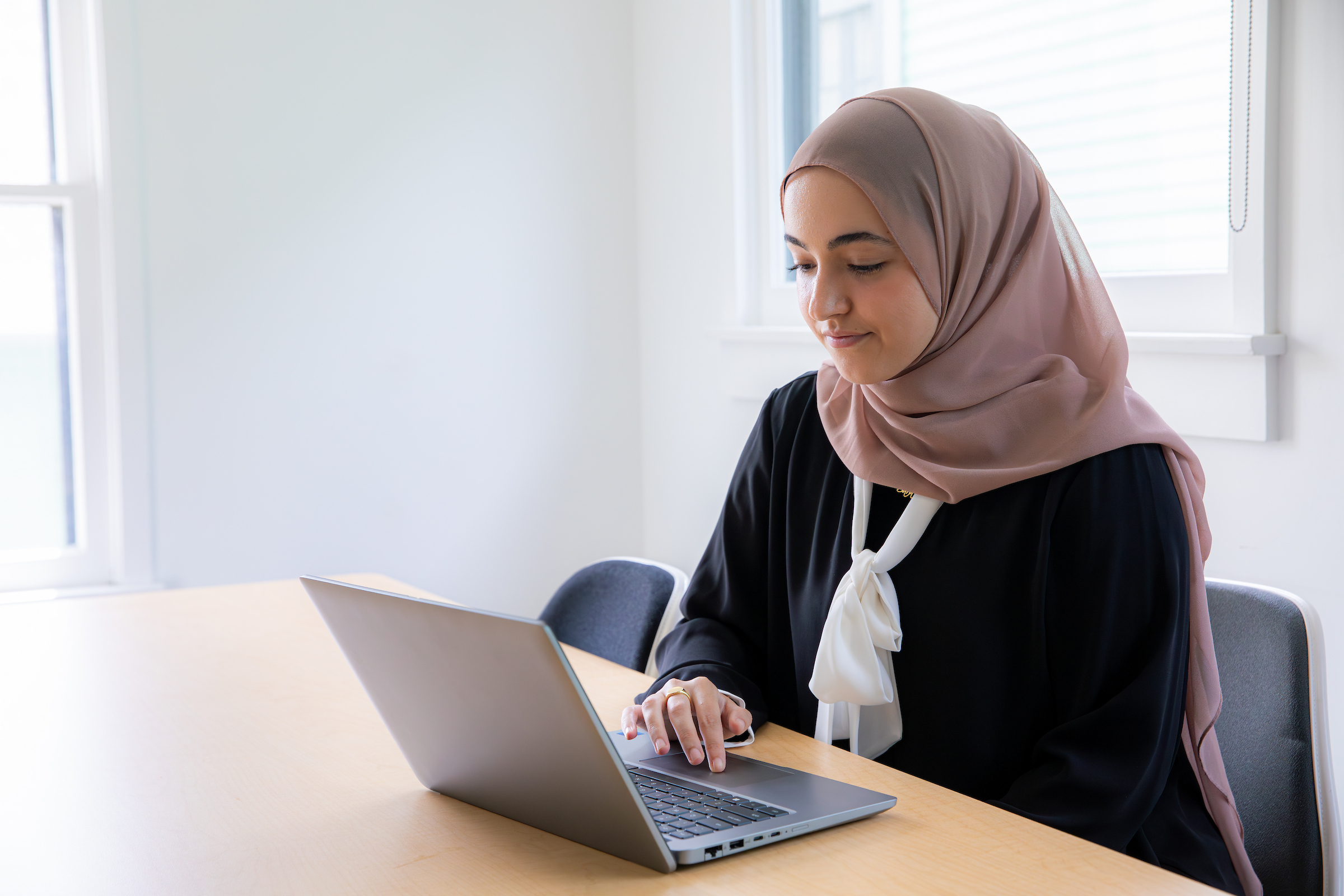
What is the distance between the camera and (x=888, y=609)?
1.20 m

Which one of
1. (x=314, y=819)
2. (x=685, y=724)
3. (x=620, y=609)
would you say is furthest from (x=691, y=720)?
(x=620, y=609)

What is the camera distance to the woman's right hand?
3.30 ft

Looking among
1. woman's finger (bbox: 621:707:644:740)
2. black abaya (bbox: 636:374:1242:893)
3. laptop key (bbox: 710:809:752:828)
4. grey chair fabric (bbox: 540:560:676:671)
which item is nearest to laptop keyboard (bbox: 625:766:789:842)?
laptop key (bbox: 710:809:752:828)

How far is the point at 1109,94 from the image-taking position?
1985mm

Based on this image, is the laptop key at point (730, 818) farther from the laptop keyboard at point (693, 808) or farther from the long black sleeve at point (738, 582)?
the long black sleeve at point (738, 582)

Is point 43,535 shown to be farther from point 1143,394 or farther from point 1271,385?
point 1271,385

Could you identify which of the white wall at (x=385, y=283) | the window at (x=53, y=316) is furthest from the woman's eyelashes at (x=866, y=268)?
the window at (x=53, y=316)

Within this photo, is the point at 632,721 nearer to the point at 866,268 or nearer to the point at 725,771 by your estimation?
the point at 725,771

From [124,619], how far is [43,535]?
1.19 metres

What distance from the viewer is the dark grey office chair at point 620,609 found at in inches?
65.7

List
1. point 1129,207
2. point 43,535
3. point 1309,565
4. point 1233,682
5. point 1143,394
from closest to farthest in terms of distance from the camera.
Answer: point 1233,682 < point 1309,565 < point 1143,394 < point 1129,207 < point 43,535

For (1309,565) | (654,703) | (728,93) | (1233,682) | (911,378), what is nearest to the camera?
(654,703)

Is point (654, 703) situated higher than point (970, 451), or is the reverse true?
point (970, 451)

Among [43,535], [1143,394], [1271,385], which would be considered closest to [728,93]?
[1143,394]
